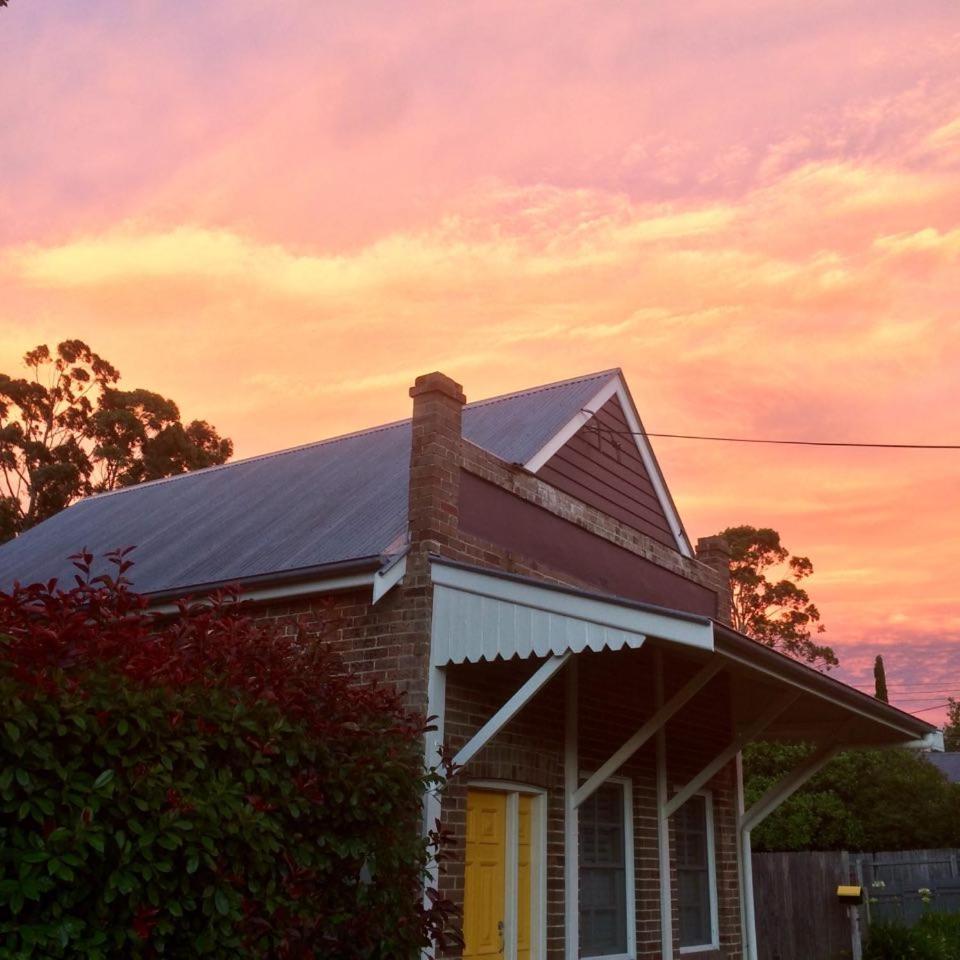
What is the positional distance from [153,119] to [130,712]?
6.54 meters

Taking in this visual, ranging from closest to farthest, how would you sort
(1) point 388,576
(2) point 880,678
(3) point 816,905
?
(1) point 388,576
(3) point 816,905
(2) point 880,678

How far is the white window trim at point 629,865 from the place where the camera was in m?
11.4

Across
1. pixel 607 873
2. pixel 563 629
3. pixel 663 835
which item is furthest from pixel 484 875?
pixel 663 835

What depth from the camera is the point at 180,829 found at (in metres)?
5.75

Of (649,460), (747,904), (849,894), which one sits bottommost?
(747,904)

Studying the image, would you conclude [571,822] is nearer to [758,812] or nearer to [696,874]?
[758,812]

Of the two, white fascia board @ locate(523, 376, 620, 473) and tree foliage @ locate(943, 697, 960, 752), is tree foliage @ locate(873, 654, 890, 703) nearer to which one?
tree foliage @ locate(943, 697, 960, 752)

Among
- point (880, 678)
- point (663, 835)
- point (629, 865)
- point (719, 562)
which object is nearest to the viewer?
point (629, 865)

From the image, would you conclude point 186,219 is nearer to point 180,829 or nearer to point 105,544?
point 105,544

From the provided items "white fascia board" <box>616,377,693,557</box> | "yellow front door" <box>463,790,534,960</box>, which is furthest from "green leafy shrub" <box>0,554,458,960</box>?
"white fascia board" <box>616,377,693,557</box>

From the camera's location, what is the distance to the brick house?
9.26 m

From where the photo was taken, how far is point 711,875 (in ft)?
44.9

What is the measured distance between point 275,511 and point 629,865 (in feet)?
17.9

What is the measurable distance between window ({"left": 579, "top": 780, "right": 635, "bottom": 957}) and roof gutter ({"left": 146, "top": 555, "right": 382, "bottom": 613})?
3558mm
